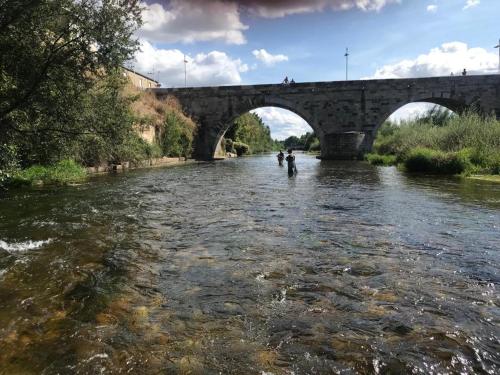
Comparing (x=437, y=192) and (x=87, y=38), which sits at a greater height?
(x=87, y=38)

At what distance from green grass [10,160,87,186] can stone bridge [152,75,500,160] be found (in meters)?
29.5

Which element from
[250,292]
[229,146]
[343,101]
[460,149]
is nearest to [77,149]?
[250,292]

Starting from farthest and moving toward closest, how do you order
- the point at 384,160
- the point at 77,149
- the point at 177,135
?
the point at 177,135, the point at 384,160, the point at 77,149

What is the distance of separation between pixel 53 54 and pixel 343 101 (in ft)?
122

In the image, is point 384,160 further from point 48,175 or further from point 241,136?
point 241,136

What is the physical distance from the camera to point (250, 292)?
5.80m

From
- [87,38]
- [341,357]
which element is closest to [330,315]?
[341,357]

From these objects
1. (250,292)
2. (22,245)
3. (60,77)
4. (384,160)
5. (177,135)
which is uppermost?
(60,77)

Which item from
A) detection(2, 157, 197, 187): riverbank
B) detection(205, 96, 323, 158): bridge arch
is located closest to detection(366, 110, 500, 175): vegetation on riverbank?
detection(205, 96, 323, 158): bridge arch

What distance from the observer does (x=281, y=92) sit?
1834 inches

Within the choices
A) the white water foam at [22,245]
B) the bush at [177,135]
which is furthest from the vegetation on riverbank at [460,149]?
the bush at [177,135]

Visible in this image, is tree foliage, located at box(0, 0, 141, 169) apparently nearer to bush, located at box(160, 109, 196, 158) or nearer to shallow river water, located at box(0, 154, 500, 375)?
shallow river water, located at box(0, 154, 500, 375)

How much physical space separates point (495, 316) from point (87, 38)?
509 inches

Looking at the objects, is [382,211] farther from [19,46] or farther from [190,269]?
[19,46]
